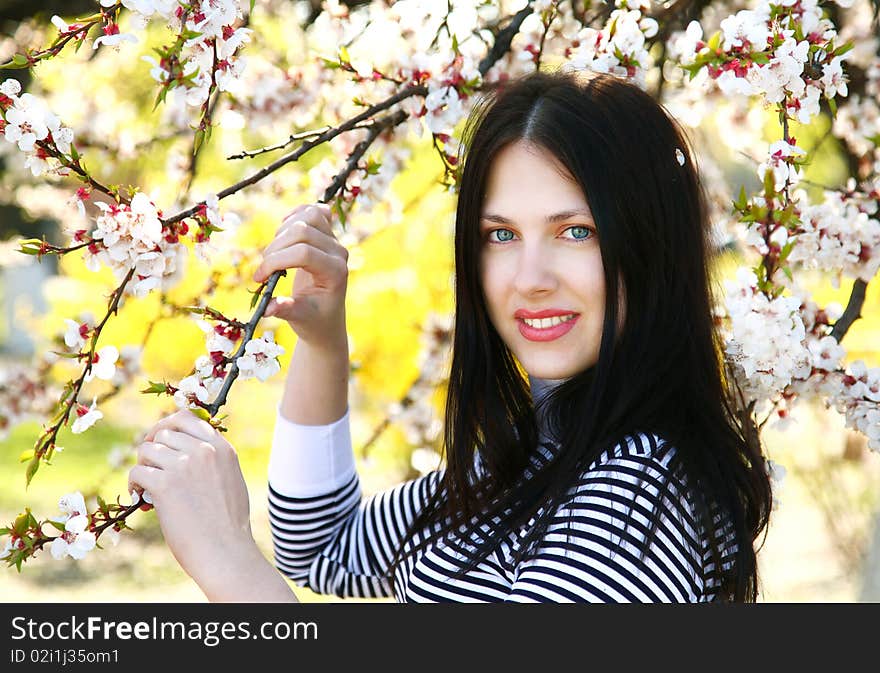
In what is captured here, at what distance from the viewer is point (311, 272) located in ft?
4.50

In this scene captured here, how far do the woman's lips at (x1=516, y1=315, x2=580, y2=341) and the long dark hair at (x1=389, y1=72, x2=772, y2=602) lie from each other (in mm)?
53

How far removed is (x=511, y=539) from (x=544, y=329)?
0.94ft

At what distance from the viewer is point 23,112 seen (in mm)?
1143

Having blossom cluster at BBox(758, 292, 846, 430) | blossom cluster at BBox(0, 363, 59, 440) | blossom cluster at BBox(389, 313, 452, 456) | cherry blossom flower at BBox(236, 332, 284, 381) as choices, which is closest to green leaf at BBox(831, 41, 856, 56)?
blossom cluster at BBox(758, 292, 846, 430)

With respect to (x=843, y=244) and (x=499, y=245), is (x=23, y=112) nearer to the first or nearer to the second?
(x=499, y=245)

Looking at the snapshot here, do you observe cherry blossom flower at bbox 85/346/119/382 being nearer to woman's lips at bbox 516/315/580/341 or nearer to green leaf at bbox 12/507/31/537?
green leaf at bbox 12/507/31/537

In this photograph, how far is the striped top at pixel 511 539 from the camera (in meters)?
1.05

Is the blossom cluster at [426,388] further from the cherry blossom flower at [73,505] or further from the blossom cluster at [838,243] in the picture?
the cherry blossom flower at [73,505]

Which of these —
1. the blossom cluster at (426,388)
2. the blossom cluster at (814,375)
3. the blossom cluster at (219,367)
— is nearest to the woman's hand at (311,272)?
the blossom cluster at (219,367)

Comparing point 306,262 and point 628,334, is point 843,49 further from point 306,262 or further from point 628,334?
point 306,262

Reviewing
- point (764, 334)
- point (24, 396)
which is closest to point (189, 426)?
point (764, 334)

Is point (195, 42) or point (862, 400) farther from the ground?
point (195, 42)

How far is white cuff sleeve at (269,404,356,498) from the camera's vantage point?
62.7 inches

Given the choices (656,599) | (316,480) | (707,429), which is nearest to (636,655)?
(656,599)
